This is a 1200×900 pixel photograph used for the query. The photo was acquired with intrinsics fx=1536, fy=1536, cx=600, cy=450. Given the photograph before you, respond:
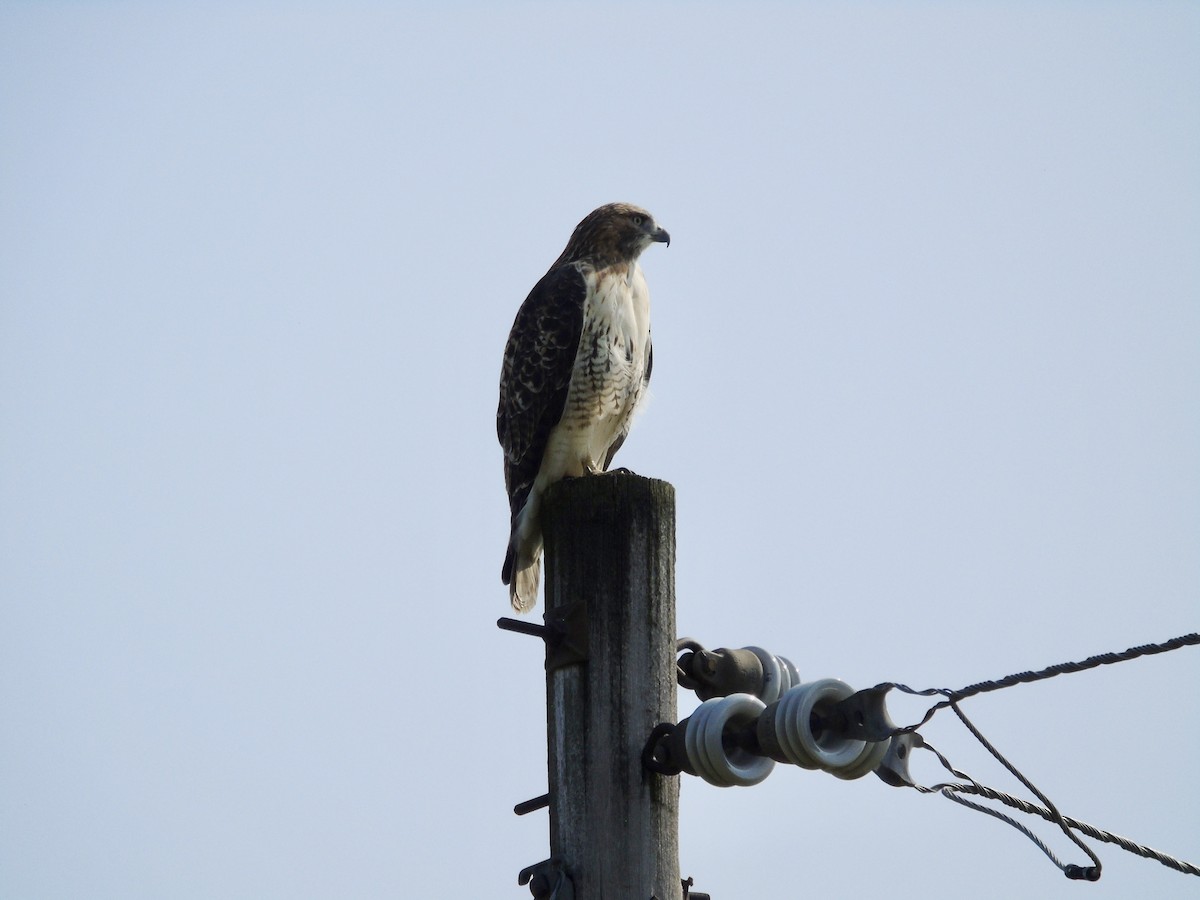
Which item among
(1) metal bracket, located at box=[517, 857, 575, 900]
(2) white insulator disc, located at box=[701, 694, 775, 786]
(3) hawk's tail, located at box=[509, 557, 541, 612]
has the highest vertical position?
(3) hawk's tail, located at box=[509, 557, 541, 612]

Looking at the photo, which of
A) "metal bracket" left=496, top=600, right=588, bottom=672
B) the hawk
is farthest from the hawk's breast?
"metal bracket" left=496, top=600, right=588, bottom=672

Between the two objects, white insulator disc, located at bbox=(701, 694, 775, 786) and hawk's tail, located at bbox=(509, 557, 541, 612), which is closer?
white insulator disc, located at bbox=(701, 694, 775, 786)

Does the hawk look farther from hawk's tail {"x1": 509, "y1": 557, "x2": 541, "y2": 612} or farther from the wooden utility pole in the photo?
the wooden utility pole

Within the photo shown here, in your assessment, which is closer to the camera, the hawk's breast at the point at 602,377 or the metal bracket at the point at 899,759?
the metal bracket at the point at 899,759

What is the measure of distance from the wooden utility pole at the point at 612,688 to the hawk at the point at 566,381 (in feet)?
8.06

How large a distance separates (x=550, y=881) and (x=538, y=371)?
3.28 meters

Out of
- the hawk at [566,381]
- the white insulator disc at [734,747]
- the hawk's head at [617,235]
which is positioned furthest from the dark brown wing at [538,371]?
the white insulator disc at [734,747]

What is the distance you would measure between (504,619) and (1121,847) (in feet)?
4.53

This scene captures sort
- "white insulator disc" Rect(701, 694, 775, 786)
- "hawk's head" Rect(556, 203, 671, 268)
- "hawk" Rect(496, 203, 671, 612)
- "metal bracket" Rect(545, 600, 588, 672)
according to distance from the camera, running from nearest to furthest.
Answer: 1. "white insulator disc" Rect(701, 694, 775, 786)
2. "metal bracket" Rect(545, 600, 588, 672)
3. "hawk" Rect(496, 203, 671, 612)
4. "hawk's head" Rect(556, 203, 671, 268)

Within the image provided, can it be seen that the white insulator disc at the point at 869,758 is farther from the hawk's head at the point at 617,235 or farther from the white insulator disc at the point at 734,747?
the hawk's head at the point at 617,235

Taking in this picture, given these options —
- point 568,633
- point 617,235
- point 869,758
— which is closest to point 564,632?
point 568,633

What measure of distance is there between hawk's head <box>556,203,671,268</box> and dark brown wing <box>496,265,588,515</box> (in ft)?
0.67

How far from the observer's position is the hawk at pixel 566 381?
617cm

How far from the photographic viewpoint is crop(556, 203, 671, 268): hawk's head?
667 centimetres
